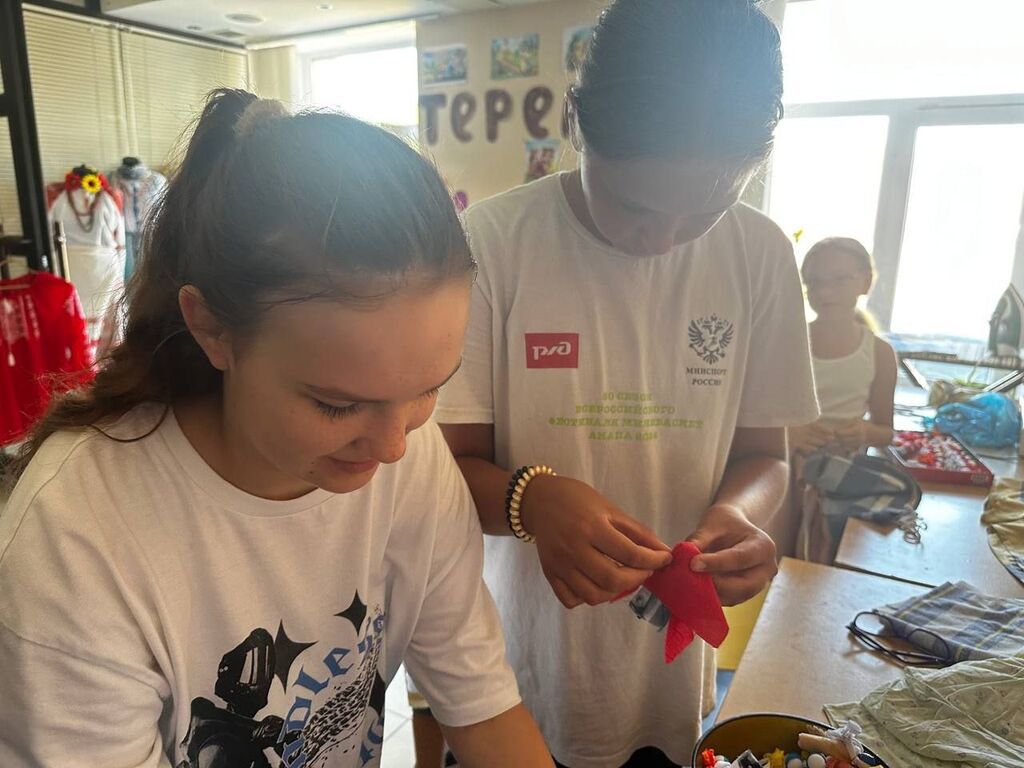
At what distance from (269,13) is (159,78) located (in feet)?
3.84

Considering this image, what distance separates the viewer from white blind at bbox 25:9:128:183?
186 inches

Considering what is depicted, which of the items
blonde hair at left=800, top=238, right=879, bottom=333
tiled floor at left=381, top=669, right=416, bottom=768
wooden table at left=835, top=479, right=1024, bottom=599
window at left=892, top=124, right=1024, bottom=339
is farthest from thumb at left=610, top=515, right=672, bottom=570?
window at left=892, top=124, right=1024, bottom=339

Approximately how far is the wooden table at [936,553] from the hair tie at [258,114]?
1.32 metres

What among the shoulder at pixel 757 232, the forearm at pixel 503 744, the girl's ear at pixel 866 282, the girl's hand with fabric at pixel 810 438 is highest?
the shoulder at pixel 757 232

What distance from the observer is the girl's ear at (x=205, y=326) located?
0.66 meters

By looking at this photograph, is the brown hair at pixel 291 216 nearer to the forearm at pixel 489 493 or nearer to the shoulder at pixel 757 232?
the forearm at pixel 489 493

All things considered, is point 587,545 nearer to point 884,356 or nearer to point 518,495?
point 518,495

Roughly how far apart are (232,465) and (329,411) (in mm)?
167

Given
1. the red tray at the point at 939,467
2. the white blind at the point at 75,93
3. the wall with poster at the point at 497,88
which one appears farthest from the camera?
the white blind at the point at 75,93

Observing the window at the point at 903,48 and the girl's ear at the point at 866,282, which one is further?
the window at the point at 903,48

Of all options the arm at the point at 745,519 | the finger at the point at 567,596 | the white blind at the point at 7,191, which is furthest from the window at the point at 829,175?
the white blind at the point at 7,191

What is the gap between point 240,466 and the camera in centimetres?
75

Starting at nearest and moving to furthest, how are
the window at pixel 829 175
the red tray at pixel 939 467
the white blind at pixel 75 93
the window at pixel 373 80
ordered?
1. the red tray at pixel 939 467
2. the window at pixel 829 175
3. the white blind at pixel 75 93
4. the window at pixel 373 80

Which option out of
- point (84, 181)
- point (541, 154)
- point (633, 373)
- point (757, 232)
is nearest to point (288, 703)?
point (633, 373)
